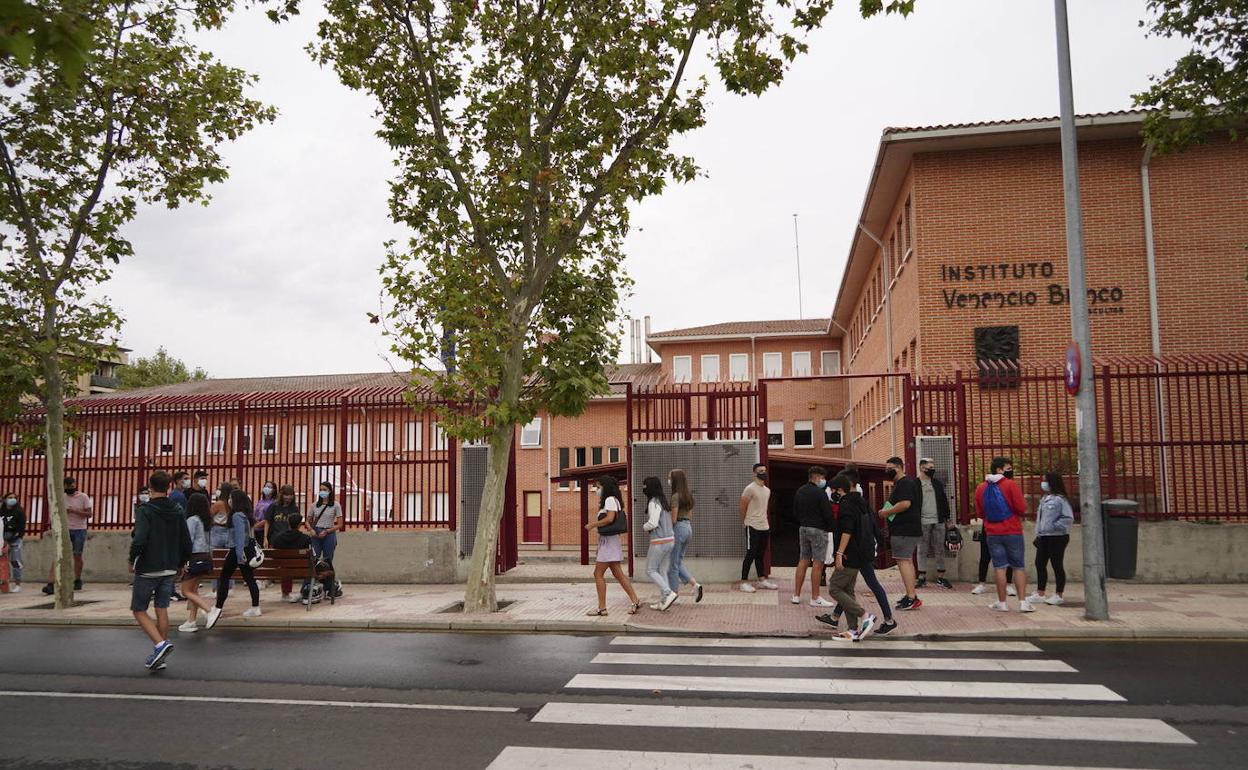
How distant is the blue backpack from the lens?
10758 millimetres

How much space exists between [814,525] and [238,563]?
7.62 metres

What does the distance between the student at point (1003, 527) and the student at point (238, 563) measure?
947cm

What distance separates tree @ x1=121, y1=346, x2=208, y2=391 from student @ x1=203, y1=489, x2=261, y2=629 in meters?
52.1

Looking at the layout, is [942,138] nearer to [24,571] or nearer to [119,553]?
[119,553]

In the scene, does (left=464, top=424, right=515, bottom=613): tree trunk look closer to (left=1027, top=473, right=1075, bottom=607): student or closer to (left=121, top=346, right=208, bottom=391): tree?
(left=1027, top=473, right=1075, bottom=607): student

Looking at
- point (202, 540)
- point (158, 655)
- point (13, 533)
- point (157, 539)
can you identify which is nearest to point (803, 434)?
point (13, 533)

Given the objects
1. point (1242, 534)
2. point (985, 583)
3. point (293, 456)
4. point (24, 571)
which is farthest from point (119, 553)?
point (1242, 534)

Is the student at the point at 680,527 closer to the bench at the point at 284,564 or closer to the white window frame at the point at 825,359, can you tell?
the bench at the point at 284,564

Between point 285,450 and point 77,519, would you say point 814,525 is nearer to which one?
point 285,450

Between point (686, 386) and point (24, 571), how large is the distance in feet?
42.9

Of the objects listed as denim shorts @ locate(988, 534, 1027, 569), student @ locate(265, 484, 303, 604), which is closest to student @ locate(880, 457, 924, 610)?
denim shorts @ locate(988, 534, 1027, 569)

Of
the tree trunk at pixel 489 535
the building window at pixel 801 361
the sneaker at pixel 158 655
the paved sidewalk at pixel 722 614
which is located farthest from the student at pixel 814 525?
the building window at pixel 801 361

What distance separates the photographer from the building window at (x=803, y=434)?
1783 inches

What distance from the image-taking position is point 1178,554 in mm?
12977
